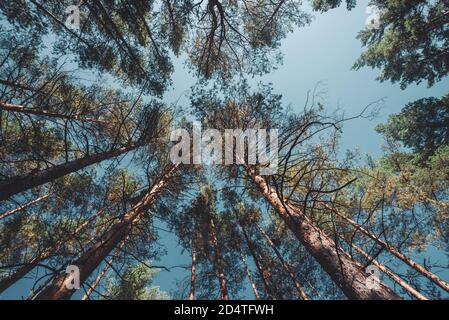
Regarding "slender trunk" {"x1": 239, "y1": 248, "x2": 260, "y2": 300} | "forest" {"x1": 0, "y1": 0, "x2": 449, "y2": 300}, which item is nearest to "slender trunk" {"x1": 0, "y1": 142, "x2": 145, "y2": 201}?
"forest" {"x1": 0, "y1": 0, "x2": 449, "y2": 300}

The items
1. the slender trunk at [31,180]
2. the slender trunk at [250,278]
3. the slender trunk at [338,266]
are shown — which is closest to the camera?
the slender trunk at [338,266]

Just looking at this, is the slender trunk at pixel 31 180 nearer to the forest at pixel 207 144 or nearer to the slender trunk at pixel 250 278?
the forest at pixel 207 144

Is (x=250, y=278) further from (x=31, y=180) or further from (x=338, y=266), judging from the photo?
(x=31, y=180)

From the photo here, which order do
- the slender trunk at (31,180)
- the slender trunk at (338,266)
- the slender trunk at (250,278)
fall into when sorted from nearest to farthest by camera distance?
1. the slender trunk at (338,266)
2. the slender trunk at (31,180)
3. the slender trunk at (250,278)

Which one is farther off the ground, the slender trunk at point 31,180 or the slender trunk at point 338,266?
the slender trunk at point 31,180

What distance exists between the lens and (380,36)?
10.9 meters

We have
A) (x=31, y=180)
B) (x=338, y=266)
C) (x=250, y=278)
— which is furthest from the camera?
(x=250, y=278)

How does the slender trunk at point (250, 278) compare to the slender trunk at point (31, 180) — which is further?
the slender trunk at point (250, 278)

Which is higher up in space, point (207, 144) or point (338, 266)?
point (207, 144)

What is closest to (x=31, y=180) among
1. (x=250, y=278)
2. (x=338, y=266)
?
(x=338, y=266)

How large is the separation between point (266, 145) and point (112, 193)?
Answer: 5765 millimetres

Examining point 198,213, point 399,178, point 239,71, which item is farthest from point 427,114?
point 198,213

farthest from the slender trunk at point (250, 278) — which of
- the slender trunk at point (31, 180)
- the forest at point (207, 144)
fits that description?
the slender trunk at point (31, 180)

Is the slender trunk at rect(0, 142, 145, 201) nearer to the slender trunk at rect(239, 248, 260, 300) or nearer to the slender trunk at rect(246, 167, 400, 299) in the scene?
the slender trunk at rect(246, 167, 400, 299)
